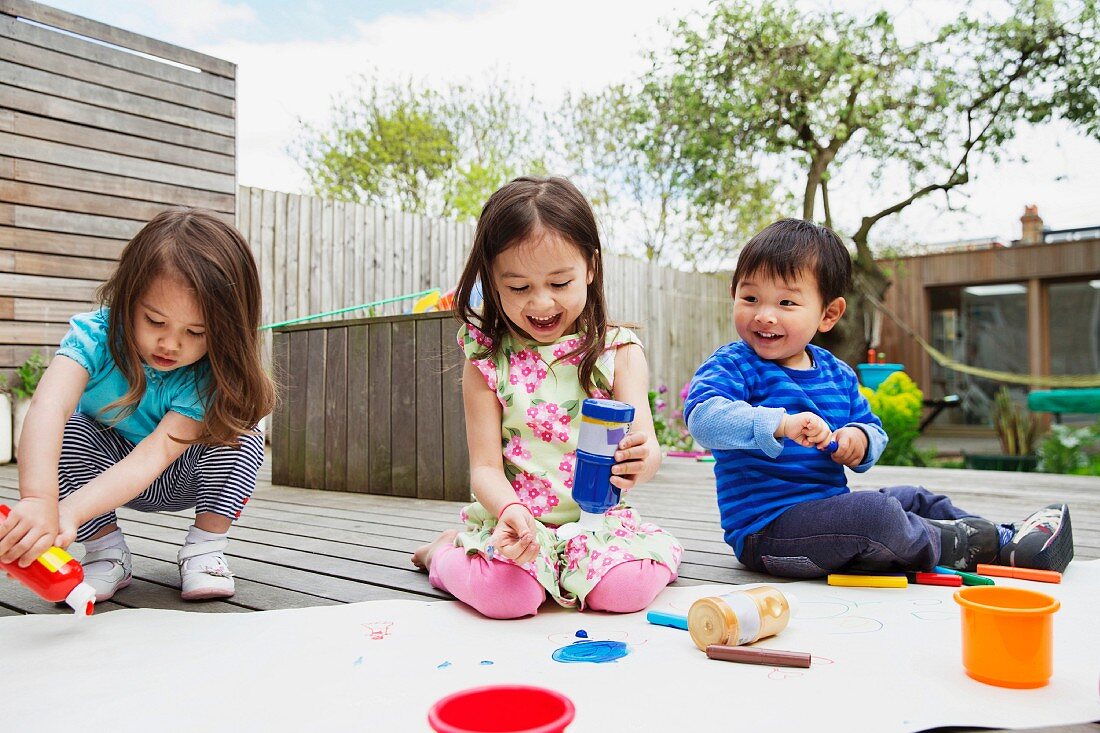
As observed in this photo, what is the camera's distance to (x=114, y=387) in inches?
67.3

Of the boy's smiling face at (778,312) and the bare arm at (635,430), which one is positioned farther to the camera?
the boy's smiling face at (778,312)

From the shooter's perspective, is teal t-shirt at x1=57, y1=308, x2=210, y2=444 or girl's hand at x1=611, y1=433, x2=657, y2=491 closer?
girl's hand at x1=611, y1=433, x2=657, y2=491

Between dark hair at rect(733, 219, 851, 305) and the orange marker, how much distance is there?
68 cm

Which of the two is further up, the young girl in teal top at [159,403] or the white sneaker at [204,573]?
the young girl in teal top at [159,403]

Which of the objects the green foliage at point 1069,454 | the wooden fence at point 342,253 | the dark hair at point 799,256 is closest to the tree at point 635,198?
the wooden fence at point 342,253

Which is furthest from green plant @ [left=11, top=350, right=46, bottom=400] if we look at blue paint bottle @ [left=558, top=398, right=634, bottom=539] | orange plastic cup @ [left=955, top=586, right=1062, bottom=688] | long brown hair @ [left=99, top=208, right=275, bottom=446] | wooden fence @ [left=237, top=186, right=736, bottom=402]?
orange plastic cup @ [left=955, top=586, right=1062, bottom=688]

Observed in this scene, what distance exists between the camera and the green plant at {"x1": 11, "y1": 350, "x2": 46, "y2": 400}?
4.65 metres

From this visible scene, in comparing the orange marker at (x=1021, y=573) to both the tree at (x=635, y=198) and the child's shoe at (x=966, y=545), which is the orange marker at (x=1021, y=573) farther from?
the tree at (x=635, y=198)

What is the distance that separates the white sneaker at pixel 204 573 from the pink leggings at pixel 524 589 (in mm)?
479

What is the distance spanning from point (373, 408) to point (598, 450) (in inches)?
88.1

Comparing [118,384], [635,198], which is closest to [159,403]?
[118,384]

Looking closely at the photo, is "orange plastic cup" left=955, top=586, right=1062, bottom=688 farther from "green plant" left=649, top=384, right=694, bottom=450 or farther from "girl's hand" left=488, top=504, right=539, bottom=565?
"green plant" left=649, top=384, right=694, bottom=450

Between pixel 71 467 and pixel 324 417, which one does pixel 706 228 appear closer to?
pixel 324 417

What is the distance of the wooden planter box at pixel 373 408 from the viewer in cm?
325
